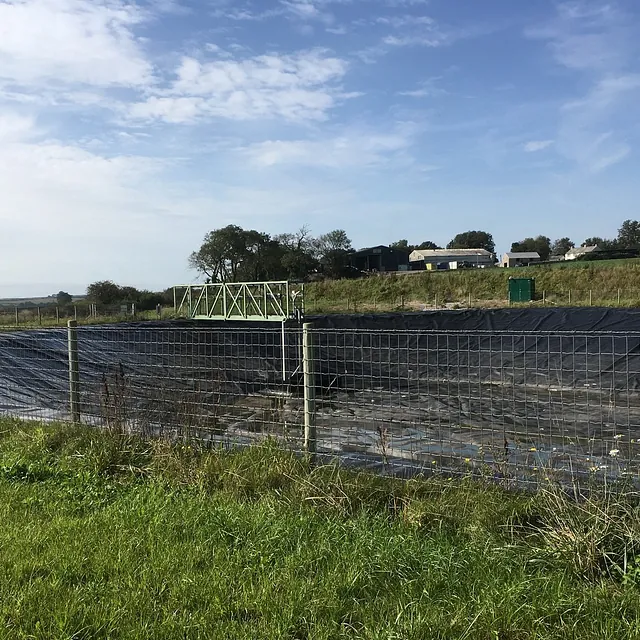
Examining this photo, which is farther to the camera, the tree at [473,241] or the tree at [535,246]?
the tree at [473,241]

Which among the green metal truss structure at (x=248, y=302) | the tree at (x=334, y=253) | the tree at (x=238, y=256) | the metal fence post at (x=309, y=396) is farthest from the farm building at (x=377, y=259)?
the metal fence post at (x=309, y=396)

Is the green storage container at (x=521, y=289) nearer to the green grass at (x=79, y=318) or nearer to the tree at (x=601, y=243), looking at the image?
the green grass at (x=79, y=318)

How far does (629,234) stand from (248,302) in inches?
3407

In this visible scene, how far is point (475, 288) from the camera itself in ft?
136

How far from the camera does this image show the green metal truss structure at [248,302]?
19.1m

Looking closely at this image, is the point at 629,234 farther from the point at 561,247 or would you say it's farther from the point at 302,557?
the point at 302,557

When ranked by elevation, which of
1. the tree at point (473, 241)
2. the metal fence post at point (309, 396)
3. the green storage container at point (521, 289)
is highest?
the tree at point (473, 241)

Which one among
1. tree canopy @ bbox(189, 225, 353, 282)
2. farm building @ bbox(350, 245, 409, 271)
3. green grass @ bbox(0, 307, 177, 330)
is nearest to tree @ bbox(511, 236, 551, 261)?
farm building @ bbox(350, 245, 409, 271)

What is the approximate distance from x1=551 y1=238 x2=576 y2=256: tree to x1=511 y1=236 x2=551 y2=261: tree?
1.69m

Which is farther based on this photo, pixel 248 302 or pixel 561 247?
pixel 561 247

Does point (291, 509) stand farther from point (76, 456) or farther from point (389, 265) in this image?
point (389, 265)

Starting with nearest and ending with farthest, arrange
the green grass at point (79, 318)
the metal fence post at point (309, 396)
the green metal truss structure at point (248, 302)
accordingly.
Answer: the metal fence post at point (309, 396)
the green metal truss structure at point (248, 302)
the green grass at point (79, 318)

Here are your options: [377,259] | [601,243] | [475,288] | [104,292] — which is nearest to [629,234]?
[601,243]

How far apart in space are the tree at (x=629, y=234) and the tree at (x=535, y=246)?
13.3 m
